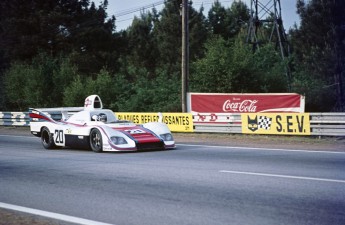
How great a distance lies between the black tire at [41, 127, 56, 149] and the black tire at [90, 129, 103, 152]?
6.44 feet

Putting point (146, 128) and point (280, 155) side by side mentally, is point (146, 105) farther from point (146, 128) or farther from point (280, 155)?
point (280, 155)

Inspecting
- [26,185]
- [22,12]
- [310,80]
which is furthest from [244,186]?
[22,12]

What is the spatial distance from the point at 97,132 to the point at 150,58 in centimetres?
4853

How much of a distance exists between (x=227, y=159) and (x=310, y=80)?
1138cm

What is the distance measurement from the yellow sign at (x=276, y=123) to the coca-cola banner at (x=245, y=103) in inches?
60.4

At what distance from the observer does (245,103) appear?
861 inches

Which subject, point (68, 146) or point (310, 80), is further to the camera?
point (310, 80)

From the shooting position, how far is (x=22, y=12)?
46.6m

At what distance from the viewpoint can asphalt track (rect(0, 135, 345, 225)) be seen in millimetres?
5926

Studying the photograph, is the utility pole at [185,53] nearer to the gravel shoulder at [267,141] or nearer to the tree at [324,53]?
the gravel shoulder at [267,141]

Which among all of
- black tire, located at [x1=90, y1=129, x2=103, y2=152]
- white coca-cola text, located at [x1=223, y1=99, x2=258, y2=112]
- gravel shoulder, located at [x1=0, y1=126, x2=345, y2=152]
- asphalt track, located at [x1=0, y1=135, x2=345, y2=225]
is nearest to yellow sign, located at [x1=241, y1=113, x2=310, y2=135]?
gravel shoulder, located at [x1=0, y1=126, x2=345, y2=152]

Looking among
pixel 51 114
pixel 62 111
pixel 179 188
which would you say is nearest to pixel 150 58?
pixel 51 114

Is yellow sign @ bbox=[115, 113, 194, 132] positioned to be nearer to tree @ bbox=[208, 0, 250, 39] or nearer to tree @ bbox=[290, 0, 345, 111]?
tree @ bbox=[290, 0, 345, 111]

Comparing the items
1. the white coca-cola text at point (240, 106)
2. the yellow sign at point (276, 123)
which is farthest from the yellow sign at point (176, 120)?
the yellow sign at point (276, 123)
